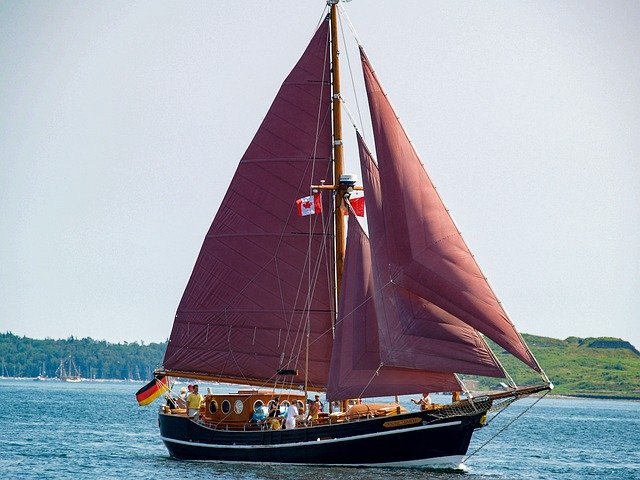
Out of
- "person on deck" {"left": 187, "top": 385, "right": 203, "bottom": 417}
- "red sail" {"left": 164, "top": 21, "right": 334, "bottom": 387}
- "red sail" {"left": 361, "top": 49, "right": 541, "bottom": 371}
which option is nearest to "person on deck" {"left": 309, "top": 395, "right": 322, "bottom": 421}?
"red sail" {"left": 164, "top": 21, "right": 334, "bottom": 387}

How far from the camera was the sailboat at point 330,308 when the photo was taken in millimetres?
50844

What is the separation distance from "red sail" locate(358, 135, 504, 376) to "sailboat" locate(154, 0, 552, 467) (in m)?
0.06

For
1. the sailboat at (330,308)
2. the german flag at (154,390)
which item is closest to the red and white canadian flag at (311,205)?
the sailboat at (330,308)

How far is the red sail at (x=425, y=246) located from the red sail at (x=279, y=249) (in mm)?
5757

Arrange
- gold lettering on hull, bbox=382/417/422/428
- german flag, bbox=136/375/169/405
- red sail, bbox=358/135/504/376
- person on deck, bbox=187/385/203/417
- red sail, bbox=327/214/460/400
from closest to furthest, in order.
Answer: red sail, bbox=358/135/504/376 < gold lettering on hull, bbox=382/417/422/428 < red sail, bbox=327/214/460/400 < person on deck, bbox=187/385/203/417 < german flag, bbox=136/375/169/405

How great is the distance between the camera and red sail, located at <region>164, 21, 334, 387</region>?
58.4 metres

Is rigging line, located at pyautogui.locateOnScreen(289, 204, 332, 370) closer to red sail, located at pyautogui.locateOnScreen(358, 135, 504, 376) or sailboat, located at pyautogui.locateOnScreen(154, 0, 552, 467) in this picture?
sailboat, located at pyautogui.locateOnScreen(154, 0, 552, 467)

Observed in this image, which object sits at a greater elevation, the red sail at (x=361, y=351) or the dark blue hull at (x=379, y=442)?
the red sail at (x=361, y=351)

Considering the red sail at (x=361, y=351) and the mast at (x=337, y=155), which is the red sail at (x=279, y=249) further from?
the red sail at (x=361, y=351)

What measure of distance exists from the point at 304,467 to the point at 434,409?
6.27m

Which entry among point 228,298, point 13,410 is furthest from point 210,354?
point 13,410

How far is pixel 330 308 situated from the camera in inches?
2293

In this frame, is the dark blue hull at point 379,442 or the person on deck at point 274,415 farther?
the person on deck at point 274,415

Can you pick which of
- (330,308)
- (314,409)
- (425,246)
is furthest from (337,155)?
(314,409)
